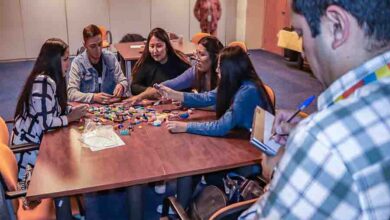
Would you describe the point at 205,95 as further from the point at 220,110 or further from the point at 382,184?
the point at 382,184

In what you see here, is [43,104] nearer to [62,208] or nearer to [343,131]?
[62,208]

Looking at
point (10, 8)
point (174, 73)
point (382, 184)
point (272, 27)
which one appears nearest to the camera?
point (382, 184)

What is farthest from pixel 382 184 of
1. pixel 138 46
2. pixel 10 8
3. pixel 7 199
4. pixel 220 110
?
pixel 10 8

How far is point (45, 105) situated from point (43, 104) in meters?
0.01

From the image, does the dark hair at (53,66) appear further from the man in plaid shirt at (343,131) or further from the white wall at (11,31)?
the white wall at (11,31)

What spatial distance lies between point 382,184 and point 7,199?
5.49ft

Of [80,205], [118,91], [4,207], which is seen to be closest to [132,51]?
[118,91]

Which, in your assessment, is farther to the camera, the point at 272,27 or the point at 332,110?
the point at 272,27

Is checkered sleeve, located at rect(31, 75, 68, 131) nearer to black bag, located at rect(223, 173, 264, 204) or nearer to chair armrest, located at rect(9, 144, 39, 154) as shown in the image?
chair armrest, located at rect(9, 144, 39, 154)

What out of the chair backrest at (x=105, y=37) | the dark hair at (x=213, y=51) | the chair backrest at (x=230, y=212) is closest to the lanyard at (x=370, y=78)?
the chair backrest at (x=230, y=212)

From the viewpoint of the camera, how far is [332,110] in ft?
1.91

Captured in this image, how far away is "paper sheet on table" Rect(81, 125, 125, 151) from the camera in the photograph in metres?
2.03

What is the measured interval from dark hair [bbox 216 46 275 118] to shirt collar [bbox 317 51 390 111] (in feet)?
5.45

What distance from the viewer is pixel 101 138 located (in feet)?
6.88
